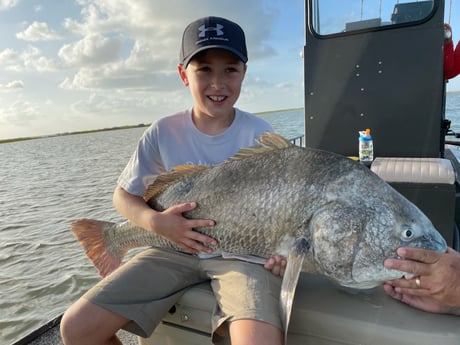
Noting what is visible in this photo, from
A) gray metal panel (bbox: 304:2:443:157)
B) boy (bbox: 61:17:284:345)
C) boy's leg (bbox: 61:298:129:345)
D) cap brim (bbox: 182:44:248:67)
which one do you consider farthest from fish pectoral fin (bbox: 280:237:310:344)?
gray metal panel (bbox: 304:2:443:157)

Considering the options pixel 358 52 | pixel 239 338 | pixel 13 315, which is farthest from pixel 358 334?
pixel 13 315

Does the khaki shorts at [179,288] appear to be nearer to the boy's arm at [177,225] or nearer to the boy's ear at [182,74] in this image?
the boy's arm at [177,225]

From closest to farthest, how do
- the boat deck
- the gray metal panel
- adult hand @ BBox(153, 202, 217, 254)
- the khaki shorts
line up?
the khaki shorts
adult hand @ BBox(153, 202, 217, 254)
the boat deck
the gray metal panel

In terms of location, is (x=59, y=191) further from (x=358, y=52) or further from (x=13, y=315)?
(x=358, y=52)

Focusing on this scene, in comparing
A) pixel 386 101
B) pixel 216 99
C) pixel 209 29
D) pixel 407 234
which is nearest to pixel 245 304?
pixel 407 234

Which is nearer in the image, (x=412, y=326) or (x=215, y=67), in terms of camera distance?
(x=412, y=326)

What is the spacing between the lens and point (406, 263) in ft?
4.98

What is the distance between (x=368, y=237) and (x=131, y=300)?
1.31 m

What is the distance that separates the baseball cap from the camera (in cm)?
239

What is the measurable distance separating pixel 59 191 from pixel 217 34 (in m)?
11.3

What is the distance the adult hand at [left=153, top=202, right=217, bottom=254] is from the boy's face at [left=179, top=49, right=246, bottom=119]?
795mm

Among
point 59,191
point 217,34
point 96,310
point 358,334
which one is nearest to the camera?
point 358,334

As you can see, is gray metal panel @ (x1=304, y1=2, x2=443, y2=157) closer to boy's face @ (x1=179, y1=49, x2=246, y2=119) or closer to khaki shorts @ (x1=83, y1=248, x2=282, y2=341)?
boy's face @ (x1=179, y1=49, x2=246, y2=119)

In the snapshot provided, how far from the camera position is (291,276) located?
1631 millimetres
